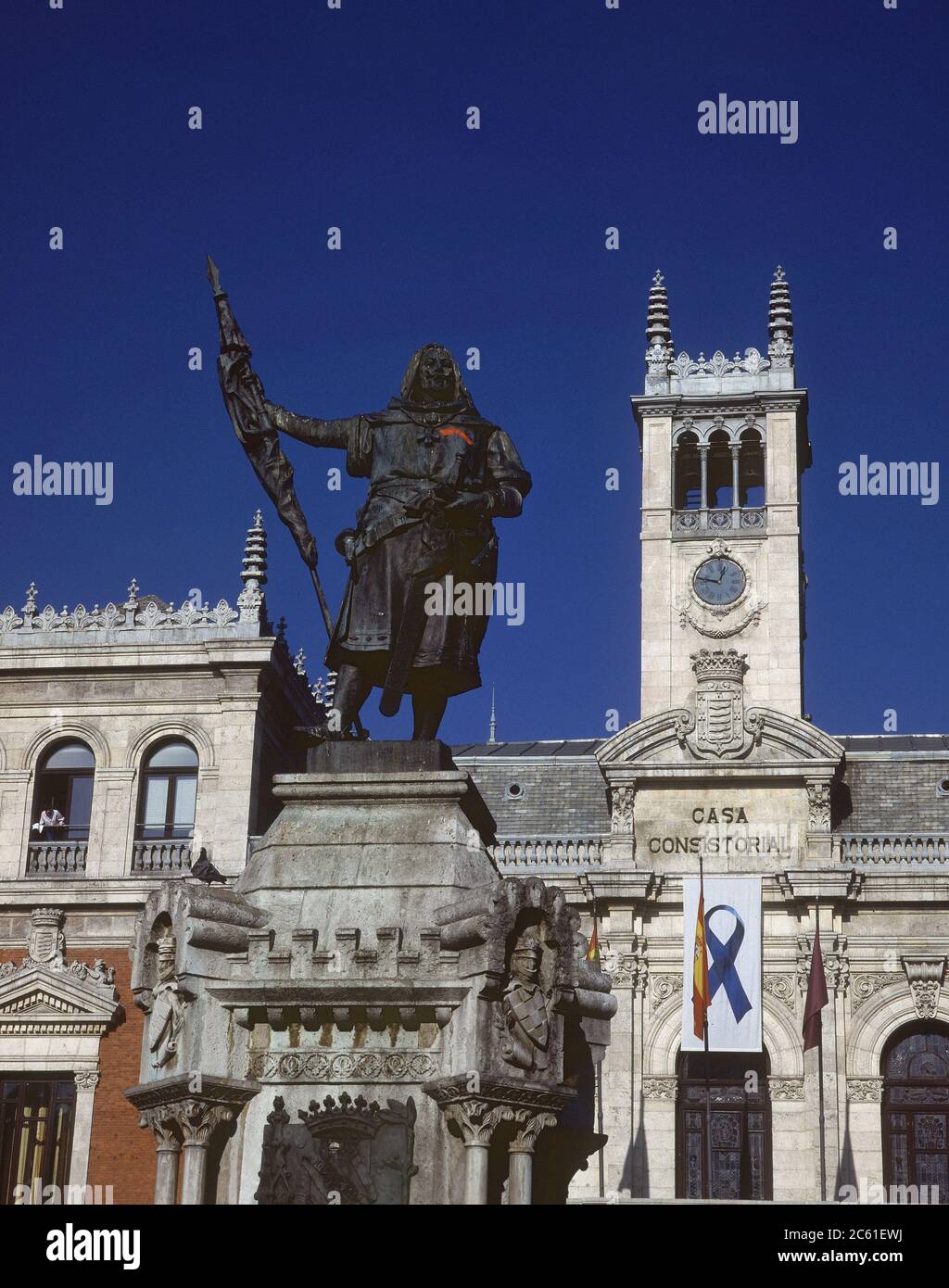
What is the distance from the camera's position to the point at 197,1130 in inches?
387

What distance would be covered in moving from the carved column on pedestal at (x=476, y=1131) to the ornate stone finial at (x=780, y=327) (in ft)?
143

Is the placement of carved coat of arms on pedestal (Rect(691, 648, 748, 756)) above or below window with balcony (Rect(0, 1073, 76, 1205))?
above

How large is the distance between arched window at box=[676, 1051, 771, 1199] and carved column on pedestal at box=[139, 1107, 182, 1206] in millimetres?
28493

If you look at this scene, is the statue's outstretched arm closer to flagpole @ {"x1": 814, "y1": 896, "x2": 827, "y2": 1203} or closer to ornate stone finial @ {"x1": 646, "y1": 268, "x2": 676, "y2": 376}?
flagpole @ {"x1": 814, "y1": 896, "x2": 827, "y2": 1203}

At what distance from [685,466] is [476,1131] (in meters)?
42.7

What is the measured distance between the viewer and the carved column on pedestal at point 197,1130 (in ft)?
32.2

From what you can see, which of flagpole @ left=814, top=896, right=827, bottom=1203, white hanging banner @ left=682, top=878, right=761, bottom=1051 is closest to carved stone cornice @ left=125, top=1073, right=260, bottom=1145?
A: flagpole @ left=814, top=896, right=827, bottom=1203

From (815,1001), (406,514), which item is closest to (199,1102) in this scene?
(406,514)

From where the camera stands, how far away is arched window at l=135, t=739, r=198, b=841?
38625 millimetres

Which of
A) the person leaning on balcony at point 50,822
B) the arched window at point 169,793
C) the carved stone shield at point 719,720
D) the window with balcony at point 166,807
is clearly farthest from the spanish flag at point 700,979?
the person leaning on balcony at point 50,822

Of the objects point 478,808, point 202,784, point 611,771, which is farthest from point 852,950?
point 478,808

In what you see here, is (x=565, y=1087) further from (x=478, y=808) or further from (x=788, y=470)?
(x=788, y=470)

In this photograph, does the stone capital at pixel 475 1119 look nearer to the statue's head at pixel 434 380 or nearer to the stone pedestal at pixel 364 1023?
the stone pedestal at pixel 364 1023

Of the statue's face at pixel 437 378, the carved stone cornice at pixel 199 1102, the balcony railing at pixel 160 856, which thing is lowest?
the carved stone cornice at pixel 199 1102
